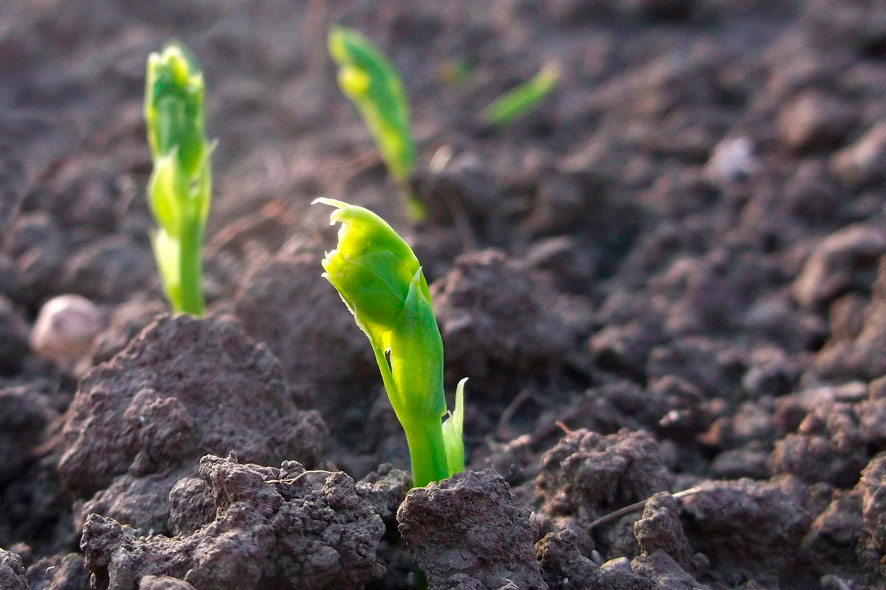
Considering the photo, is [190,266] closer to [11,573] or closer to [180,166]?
[180,166]

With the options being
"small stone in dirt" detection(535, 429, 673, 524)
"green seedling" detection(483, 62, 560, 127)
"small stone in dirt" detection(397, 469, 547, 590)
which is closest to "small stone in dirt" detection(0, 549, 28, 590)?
"small stone in dirt" detection(397, 469, 547, 590)

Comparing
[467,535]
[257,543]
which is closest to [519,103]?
[467,535]

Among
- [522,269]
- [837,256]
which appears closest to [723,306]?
[837,256]

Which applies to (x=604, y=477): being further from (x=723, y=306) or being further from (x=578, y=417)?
(x=723, y=306)

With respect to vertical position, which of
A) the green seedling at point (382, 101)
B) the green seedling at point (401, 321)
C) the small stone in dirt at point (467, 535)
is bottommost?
the small stone in dirt at point (467, 535)

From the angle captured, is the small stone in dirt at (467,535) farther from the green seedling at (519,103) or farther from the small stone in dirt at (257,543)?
the green seedling at (519,103)

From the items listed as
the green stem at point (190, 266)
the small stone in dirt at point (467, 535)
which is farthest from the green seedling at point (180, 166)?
the small stone in dirt at point (467, 535)

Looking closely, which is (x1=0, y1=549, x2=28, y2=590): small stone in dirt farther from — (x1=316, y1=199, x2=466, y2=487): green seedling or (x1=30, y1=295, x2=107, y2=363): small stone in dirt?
(x1=30, y1=295, x2=107, y2=363): small stone in dirt

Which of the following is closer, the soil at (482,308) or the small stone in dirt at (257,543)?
the small stone in dirt at (257,543)
